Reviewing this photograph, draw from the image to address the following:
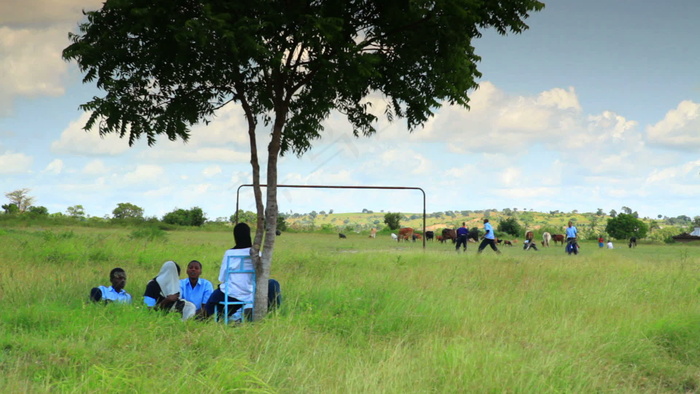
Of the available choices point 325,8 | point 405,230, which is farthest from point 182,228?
point 325,8

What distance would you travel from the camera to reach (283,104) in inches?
386

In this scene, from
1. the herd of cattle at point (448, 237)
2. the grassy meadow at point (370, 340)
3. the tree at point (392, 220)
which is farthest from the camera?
the tree at point (392, 220)

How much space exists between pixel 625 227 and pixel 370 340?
95.3 meters

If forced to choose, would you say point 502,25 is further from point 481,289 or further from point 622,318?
Result: point 481,289

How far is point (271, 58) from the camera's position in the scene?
28.9ft

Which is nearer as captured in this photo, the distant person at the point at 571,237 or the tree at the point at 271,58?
the tree at the point at 271,58

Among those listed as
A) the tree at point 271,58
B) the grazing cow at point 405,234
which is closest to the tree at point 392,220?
the grazing cow at point 405,234

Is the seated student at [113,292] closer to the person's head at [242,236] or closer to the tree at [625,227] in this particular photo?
the person's head at [242,236]

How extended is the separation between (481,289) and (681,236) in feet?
229

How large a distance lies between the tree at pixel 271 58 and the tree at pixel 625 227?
9143 cm

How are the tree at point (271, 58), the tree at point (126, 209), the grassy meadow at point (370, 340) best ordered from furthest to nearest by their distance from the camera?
the tree at point (126, 209) → the tree at point (271, 58) → the grassy meadow at point (370, 340)

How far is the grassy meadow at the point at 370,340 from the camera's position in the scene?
6.07 metres

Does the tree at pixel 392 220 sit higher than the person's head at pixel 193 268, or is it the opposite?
the tree at pixel 392 220

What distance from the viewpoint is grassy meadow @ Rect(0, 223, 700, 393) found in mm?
6070
